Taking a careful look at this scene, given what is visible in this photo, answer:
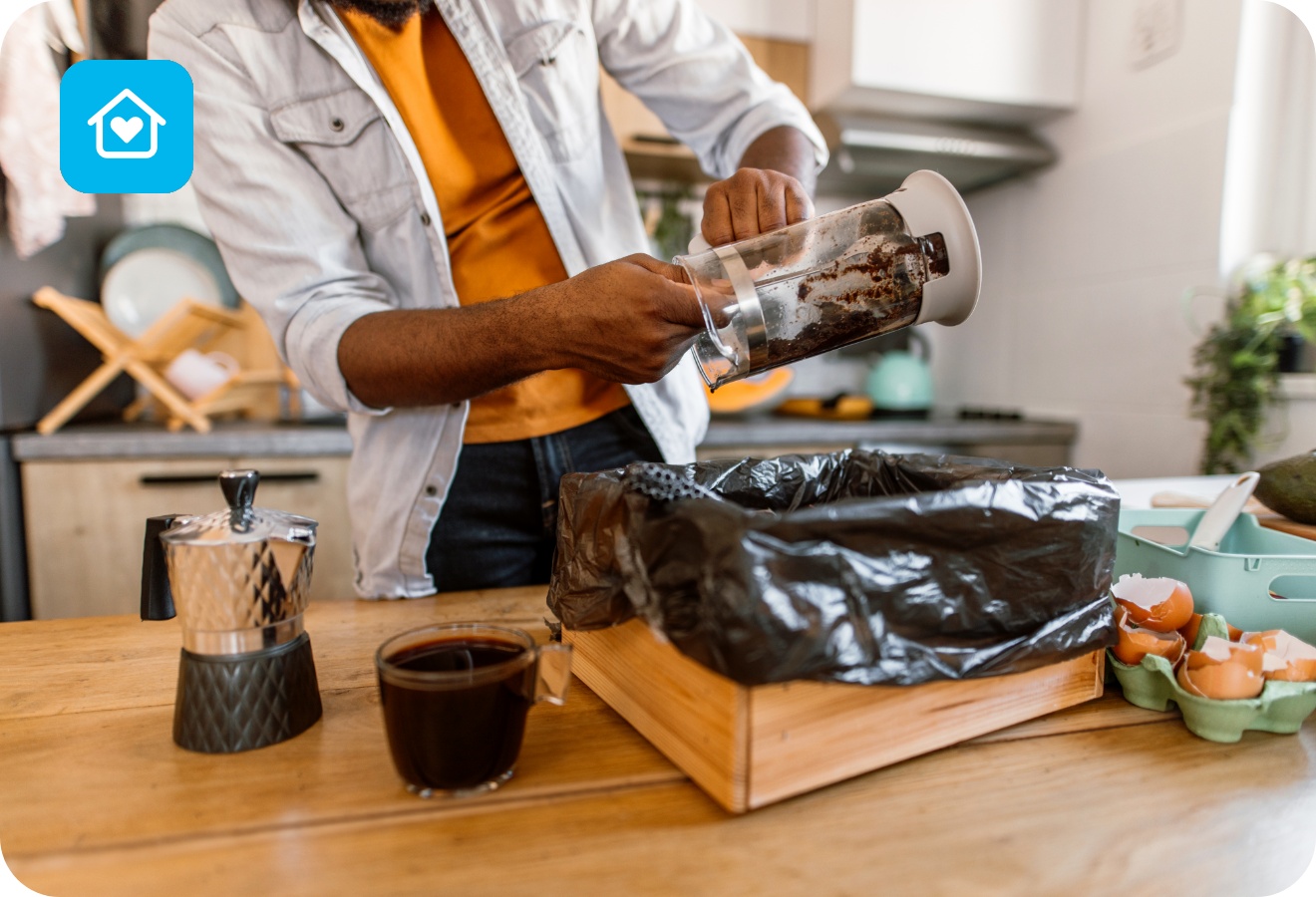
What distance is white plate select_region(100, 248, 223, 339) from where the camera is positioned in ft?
6.47

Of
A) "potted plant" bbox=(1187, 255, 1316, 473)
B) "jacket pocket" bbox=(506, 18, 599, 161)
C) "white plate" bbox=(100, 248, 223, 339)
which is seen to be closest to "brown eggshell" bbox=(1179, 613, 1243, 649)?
"jacket pocket" bbox=(506, 18, 599, 161)

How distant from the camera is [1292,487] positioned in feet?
2.83

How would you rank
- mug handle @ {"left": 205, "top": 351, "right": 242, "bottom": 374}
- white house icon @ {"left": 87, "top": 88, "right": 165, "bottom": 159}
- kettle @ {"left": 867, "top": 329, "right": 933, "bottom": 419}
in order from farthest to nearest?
1. kettle @ {"left": 867, "top": 329, "right": 933, "bottom": 419}
2. mug handle @ {"left": 205, "top": 351, "right": 242, "bottom": 374}
3. white house icon @ {"left": 87, "top": 88, "right": 165, "bottom": 159}

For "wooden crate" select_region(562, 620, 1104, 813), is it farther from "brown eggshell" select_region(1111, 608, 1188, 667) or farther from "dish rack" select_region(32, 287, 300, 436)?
"dish rack" select_region(32, 287, 300, 436)

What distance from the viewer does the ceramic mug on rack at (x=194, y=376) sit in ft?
5.88

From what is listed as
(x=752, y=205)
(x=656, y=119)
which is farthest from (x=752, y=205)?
(x=656, y=119)

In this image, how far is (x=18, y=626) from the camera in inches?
31.6

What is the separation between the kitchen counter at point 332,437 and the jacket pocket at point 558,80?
0.95 meters

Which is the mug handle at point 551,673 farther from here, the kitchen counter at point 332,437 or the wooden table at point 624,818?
the kitchen counter at point 332,437

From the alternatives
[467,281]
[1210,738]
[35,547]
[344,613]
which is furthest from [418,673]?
[35,547]

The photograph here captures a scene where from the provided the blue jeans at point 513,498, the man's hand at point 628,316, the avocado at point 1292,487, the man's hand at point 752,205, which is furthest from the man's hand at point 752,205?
the avocado at point 1292,487

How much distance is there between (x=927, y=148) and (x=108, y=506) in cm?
213

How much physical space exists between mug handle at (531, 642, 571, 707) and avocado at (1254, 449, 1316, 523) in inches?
32.6

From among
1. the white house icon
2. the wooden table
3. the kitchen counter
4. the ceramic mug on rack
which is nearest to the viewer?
the wooden table
